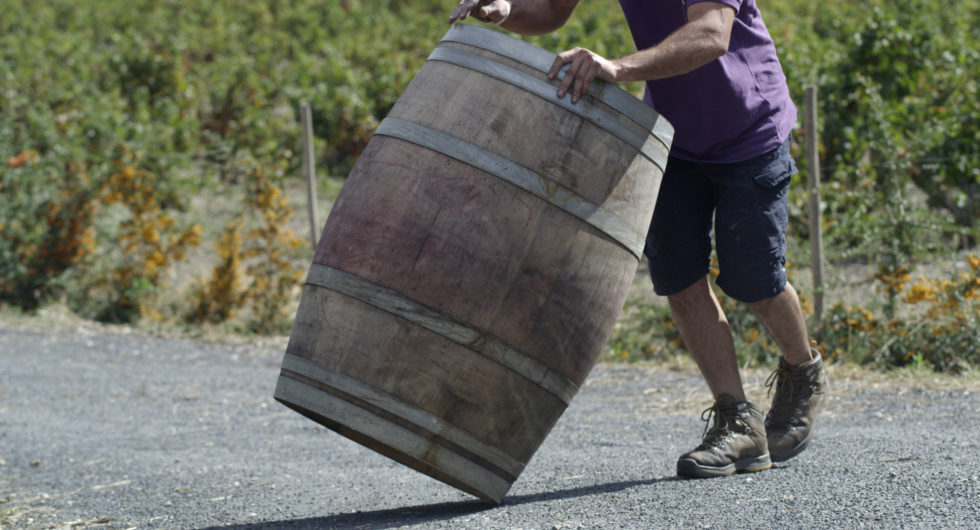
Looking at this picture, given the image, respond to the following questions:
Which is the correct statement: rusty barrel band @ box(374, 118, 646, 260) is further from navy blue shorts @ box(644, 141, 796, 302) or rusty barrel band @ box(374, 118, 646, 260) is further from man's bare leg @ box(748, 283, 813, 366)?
man's bare leg @ box(748, 283, 813, 366)

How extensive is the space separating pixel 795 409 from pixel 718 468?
0.38m

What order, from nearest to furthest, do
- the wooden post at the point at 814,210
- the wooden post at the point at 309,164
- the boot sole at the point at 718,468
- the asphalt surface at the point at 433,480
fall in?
the asphalt surface at the point at 433,480, the boot sole at the point at 718,468, the wooden post at the point at 814,210, the wooden post at the point at 309,164

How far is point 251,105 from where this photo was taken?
39.9ft

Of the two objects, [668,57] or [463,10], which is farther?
[463,10]

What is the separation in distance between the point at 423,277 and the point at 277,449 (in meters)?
2.02

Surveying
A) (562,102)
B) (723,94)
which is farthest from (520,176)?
(723,94)

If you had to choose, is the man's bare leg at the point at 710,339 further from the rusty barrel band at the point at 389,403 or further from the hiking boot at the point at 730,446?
the rusty barrel band at the point at 389,403

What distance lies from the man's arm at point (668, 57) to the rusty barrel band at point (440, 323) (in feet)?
2.07

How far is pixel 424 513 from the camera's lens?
2.93 m

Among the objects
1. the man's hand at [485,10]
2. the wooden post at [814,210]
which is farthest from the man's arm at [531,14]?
the wooden post at [814,210]

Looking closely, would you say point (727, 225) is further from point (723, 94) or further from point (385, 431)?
point (385, 431)

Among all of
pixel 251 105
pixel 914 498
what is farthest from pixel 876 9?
pixel 251 105

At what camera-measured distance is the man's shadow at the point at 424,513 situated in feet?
9.27

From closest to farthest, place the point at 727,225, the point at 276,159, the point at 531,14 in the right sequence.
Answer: the point at 727,225, the point at 531,14, the point at 276,159
